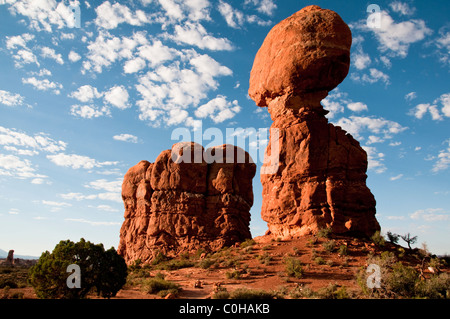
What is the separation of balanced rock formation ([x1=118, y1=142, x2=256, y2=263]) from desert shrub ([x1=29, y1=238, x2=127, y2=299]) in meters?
15.3

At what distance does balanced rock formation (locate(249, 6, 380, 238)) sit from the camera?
2317cm

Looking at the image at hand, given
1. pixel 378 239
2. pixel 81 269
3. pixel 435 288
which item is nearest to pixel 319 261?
pixel 378 239

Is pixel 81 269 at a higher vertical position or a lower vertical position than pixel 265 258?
higher

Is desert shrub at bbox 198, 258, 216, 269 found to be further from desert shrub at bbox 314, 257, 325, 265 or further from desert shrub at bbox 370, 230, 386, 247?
desert shrub at bbox 370, 230, 386, 247

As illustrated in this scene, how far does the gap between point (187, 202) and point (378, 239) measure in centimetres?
1793

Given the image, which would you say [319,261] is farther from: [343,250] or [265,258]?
[265,258]

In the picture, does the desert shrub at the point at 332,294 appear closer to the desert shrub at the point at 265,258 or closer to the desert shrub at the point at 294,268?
the desert shrub at the point at 294,268

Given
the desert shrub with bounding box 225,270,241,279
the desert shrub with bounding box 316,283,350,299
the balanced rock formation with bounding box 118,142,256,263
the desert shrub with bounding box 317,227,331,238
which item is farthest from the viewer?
the balanced rock formation with bounding box 118,142,256,263

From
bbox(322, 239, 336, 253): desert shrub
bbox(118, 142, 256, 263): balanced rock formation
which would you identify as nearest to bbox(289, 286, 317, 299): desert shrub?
bbox(322, 239, 336, 253): desert shrub

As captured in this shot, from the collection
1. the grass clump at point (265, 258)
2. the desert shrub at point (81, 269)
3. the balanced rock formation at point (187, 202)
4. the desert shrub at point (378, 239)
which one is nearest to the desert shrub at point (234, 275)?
the grass clump at point (265, 258)

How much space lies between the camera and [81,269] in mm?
14383

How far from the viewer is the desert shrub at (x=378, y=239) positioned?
21516mm
